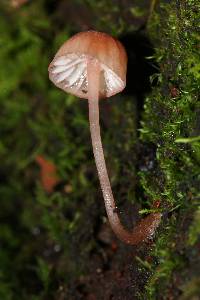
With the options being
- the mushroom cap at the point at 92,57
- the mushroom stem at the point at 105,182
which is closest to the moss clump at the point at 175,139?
the mushroom stem at the point at 105,182

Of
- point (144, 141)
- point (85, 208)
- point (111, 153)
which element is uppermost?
point (144, 141)

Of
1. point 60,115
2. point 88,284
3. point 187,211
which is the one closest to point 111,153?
point 60,115

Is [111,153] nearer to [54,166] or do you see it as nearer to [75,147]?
[75,147]

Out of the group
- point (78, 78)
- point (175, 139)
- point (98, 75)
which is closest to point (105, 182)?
point (175, 139)

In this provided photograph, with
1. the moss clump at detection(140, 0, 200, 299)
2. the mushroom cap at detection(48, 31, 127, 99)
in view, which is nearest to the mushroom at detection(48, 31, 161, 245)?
the mushroom cap at detection(48, 31, 127, 99)

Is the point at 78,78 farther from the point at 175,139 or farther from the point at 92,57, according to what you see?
the point at 175,139

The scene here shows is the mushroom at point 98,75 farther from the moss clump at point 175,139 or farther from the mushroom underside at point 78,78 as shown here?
the moss clump at point 175,139

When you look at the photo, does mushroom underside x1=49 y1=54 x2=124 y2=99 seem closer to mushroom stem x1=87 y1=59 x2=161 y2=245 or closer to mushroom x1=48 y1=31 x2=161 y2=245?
mushroom x1=48 y1=31 x2=161 y2=245

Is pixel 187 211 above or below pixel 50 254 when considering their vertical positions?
above

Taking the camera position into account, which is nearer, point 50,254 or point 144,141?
point 144,141

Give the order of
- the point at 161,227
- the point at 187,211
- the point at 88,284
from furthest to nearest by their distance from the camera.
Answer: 1. the point at 88,284
2. the point at 161,227
3. the point at 187,211
